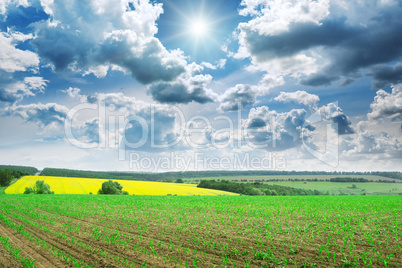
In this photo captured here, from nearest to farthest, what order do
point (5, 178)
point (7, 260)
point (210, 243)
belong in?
point (7, 260)
point (210, 243)
point (5, 178)

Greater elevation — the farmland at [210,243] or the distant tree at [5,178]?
the farmland at [210,243]

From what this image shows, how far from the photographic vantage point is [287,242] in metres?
12.2

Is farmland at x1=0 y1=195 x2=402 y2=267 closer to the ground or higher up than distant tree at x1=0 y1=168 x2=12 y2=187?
higher up

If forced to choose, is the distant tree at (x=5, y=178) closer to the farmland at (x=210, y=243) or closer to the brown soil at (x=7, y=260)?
the farmland at (x=210, y=243)

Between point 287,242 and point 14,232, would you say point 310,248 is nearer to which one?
point 287,242

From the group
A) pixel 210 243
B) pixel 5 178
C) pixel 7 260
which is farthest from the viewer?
pixel 5 178

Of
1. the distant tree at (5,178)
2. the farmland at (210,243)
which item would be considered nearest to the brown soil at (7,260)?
the farmland at (210,243)

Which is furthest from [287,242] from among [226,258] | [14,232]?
[14,232]

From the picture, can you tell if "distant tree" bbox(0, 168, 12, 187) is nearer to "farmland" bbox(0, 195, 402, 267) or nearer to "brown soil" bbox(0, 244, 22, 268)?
"farmland" bbox(0, 195, 402, 267)

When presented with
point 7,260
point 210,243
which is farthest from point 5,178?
point 210,243

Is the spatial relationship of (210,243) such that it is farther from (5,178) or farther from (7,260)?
(5,178)

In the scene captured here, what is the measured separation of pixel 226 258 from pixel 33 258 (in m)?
9.21

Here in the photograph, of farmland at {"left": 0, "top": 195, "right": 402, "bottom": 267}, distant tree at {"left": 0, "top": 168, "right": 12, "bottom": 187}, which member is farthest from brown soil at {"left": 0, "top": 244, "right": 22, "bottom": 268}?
distant tree at {"left": 0, "top": 168, "right": 12, "bottom": 187}

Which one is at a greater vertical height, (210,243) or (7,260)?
(210,243)
